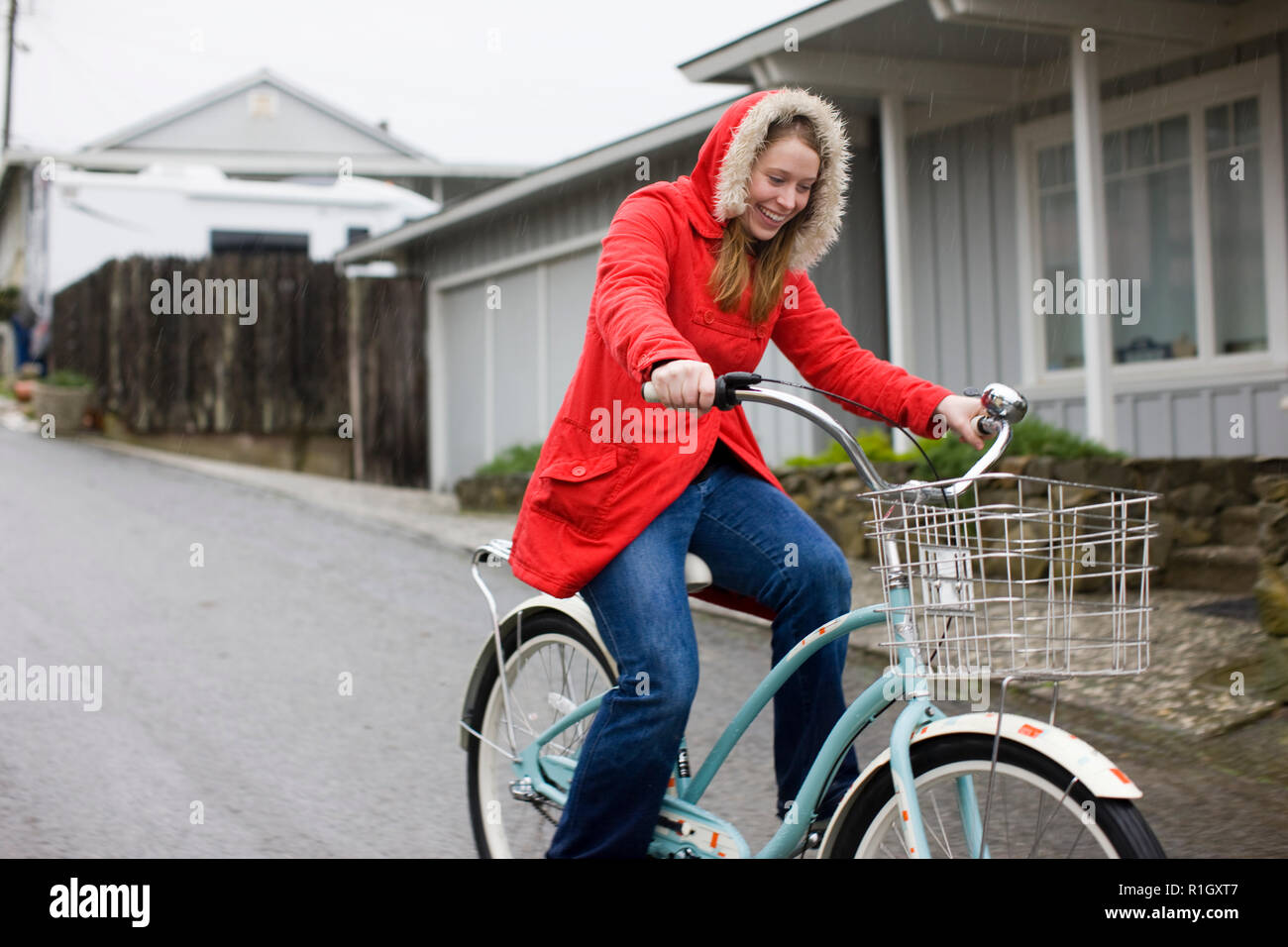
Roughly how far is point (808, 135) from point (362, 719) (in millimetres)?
3448

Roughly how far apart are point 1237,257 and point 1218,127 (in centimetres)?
91

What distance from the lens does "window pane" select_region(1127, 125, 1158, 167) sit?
30.4 ft

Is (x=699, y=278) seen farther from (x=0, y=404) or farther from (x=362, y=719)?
(x=0, y=404)

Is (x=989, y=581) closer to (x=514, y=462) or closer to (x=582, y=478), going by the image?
(x=582, y=478)

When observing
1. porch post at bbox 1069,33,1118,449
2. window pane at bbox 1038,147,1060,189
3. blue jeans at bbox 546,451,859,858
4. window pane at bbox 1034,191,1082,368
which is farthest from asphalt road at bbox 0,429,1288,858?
window pane at bbox 1038,147,1060,189

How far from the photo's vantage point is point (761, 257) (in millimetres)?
3027

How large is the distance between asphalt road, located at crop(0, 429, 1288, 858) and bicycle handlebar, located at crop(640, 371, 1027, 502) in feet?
5.79

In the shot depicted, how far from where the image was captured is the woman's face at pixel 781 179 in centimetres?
290

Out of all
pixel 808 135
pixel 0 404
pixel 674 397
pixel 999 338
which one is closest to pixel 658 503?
pixel 674 397

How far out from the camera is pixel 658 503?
2867 mm

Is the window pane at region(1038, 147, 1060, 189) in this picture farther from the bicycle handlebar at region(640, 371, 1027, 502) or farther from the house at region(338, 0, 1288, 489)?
the bicycle handlebar at region(640, 371, 1027, 502)

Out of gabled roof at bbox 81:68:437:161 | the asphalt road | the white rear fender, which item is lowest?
the asphalt road

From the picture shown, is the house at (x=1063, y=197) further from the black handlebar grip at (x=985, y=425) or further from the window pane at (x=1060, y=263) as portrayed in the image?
the black handlebar grip at (x=985, y=425)

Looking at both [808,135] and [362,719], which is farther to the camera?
[362,719]
